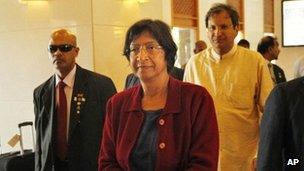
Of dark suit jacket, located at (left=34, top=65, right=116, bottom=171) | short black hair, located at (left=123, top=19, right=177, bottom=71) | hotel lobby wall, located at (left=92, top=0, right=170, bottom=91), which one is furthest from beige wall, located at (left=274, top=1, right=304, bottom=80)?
short black hair, located at (left=123, top=19, right=177, bottom=71)

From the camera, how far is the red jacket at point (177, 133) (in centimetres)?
182

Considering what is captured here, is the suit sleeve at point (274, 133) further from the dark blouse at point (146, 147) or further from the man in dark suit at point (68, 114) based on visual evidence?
the man in dark suit at point (68, 114)

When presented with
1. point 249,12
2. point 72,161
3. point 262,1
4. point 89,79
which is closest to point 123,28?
point 89,79

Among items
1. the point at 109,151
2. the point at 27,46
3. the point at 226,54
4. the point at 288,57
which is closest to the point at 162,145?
the point at 109,151

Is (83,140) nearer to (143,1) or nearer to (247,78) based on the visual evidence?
(247,78)

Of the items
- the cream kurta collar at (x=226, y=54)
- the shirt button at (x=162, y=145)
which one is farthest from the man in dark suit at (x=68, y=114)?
the shirt button at (x=162, y=145)

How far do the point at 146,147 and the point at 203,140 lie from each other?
0.24 m

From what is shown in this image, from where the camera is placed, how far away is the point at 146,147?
1862 mm

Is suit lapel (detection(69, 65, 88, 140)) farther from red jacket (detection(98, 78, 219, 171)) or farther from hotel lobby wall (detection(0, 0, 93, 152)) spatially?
hotel lobby wall (detection(0, 0, 93, 152))

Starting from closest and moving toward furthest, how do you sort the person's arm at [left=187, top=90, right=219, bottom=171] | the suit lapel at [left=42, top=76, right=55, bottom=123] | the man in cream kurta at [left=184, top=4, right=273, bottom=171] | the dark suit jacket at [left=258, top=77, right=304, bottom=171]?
the dark suit jacket at [left=258, top=77, right=304, bottom=171] → the person's arm at [left=187, top=90, right=219, bottom=171] → the man in cream kurta at [left=184, top=4, right=273, bottom=171] → the suit lapel at [left=42, top=76, right=55, bottom=123]

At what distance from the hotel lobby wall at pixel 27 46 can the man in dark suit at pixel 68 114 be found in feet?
5.18

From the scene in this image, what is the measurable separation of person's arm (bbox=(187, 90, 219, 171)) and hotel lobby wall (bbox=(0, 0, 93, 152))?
2849 mm

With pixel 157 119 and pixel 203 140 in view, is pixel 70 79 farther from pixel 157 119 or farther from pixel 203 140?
pixel 203 140

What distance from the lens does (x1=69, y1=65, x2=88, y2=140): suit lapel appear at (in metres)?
2.84
